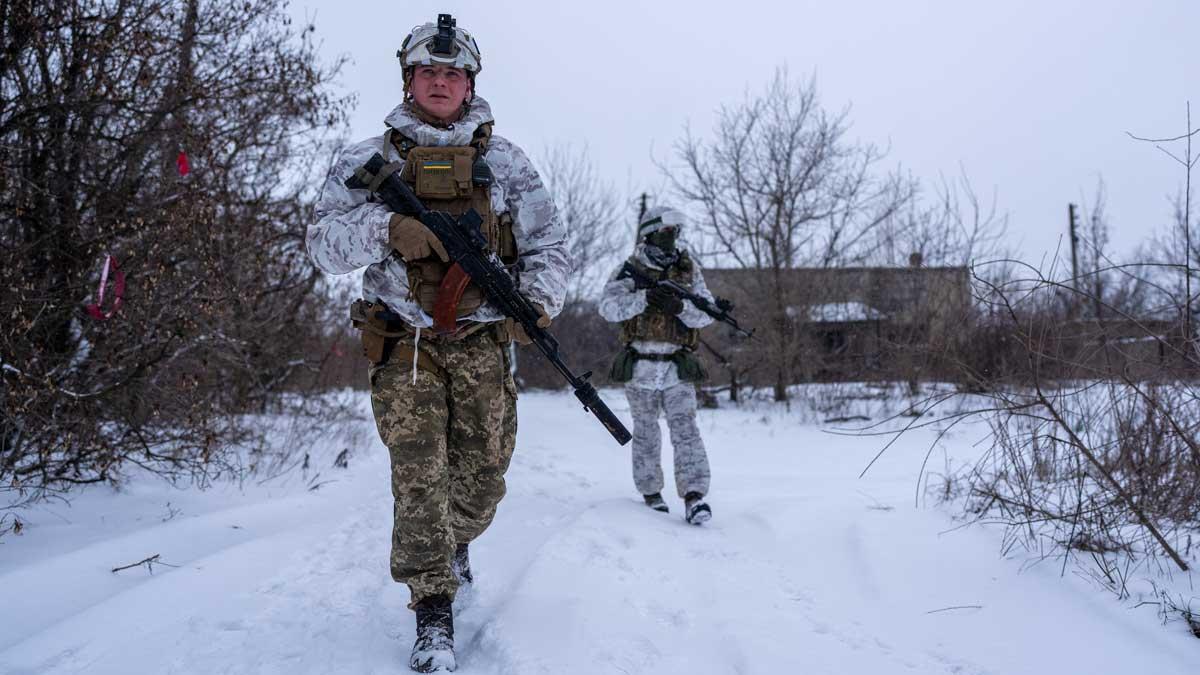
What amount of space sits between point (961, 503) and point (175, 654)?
4.03m

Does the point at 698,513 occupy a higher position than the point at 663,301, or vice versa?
the point at 663,301

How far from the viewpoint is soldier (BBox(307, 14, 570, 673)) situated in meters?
2.54

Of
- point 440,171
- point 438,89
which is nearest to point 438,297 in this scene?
A: point 440,171

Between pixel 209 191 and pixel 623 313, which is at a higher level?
pixel 209 191

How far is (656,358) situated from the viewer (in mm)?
4949

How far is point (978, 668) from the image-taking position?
238 centimetres

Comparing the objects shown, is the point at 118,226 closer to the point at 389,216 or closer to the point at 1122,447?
the point at 389,216

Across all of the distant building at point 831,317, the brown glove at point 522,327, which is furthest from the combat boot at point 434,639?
the distant building at point 831,317

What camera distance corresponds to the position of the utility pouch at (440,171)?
8.72ft

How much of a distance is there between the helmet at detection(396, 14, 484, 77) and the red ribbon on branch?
231 cm

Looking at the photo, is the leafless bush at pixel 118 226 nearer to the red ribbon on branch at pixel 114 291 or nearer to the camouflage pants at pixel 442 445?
the red ribbon on branch at pixel 114 291

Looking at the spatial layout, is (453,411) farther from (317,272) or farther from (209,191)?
(317,272)

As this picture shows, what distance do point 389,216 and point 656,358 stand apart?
267 cm

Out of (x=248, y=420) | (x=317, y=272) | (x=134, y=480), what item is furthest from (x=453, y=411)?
(x=317, y=272)
